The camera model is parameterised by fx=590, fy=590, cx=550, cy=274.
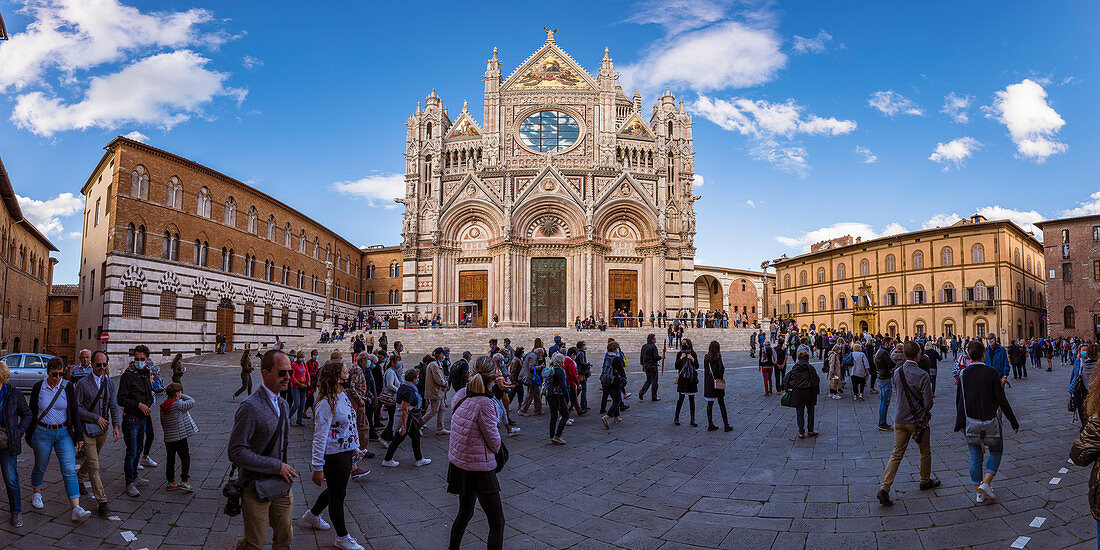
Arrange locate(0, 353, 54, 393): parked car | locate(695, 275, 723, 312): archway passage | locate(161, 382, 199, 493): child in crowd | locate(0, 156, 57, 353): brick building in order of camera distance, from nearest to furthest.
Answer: locate(161, 382, 199, 493): child in crowd < locate(0, 353, 54, 393): parked car < locate(0, 156, 57, 353): brick building < locate(695, 275, 723, 312): archway passage

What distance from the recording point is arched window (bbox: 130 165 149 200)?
29.2 metres

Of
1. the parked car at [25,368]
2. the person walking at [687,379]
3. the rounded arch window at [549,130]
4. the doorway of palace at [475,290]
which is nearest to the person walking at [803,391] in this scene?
the person walking at [687,379]

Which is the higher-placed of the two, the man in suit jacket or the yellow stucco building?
the yellow stucco building

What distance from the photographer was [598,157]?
41531 millimetres

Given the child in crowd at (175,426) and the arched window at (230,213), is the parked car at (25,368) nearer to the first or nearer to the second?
the child in crowd at (175,426)

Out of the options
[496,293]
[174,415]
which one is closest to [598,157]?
[496,293]

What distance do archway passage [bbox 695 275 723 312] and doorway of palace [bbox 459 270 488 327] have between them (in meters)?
28.3

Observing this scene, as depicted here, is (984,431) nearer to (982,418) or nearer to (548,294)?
(982,418)

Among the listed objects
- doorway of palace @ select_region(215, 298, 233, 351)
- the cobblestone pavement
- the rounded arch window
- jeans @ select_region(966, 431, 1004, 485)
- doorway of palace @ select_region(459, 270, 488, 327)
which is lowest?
the cobblestone pavement

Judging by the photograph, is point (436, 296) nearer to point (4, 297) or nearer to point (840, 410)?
point (4, 297)

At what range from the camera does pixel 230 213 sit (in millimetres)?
35438

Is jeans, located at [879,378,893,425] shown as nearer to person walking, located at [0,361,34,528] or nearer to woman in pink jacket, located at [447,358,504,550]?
woman in pink jacket, located at [447,358,504,550]

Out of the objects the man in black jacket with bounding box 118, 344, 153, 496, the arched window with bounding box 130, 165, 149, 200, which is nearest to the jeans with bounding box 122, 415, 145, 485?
the man in black jacket with bounding box 118, 344, 153, 496

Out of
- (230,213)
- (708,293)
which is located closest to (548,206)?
(230,213)
